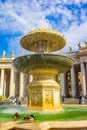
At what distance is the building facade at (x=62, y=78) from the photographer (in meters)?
52.7

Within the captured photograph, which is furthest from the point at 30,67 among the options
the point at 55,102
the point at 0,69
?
the point at 0,69

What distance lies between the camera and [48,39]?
16.5 m

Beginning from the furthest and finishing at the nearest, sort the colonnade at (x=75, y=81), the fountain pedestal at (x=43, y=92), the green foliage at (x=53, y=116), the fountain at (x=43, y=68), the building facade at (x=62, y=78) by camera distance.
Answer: the building facade at (x=62, y=78) → the colonnade at (x=75, y=81) → the fountain pedestal at (x=43, y=92) → the fountain at (x=43, y=68) → the green foliage at (x=53, y=116)

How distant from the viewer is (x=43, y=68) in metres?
15.0

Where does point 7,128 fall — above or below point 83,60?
below

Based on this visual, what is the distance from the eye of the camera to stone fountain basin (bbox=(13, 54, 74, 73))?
1386 centimetres

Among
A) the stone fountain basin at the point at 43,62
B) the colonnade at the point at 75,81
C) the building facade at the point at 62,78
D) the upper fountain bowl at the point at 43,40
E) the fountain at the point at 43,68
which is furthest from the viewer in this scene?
the building facade at the point at 62,78

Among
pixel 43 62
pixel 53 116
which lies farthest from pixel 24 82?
pixel 53 116

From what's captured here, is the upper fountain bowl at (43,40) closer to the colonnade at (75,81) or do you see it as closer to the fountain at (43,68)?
the fountain at (43,68)

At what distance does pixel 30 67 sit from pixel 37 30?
3145 millimetres

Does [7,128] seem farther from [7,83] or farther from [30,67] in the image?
[7,83]

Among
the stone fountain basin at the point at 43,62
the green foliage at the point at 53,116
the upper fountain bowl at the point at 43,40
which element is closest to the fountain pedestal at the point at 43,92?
the stone fountain basin at the point at 43,62

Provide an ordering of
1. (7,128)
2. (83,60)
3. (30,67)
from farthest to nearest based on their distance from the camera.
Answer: (83,60), (30,67), (7,128)

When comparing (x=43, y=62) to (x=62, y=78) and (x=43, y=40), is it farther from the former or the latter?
(x=62, y=78)
